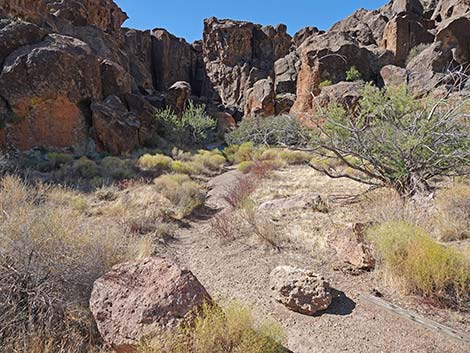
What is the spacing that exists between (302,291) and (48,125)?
15845 mm

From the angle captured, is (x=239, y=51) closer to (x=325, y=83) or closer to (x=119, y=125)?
(x=325, y=83)

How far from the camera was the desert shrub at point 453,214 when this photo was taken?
4125 millimetres

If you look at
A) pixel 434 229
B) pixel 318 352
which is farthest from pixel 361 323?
pixel 434 229

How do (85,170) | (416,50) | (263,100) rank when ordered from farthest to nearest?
(263,100), (416,50), (85,170)

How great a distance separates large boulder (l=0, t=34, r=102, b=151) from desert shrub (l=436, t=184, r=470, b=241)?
1537 centimetres

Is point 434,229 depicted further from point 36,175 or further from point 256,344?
point 36,175

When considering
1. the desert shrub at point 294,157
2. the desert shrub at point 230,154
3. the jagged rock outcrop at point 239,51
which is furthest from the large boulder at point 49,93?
the jagged rock outcrop at point 239,51

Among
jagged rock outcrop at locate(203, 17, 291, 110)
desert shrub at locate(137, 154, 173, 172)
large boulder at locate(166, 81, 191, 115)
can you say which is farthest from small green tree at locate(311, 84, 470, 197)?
jagged rock outcrop at locate(203, 17, 291, 110)

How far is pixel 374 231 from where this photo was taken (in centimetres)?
388

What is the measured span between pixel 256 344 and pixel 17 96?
16.6m

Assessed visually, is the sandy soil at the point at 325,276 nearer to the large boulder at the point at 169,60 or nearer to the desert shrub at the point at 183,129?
the desert shrub at the point at 183,129

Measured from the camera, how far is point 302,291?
313 centimetres

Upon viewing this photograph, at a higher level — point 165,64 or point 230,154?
point 165,64

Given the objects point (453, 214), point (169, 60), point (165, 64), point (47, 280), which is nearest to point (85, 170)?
point (47, 280)
